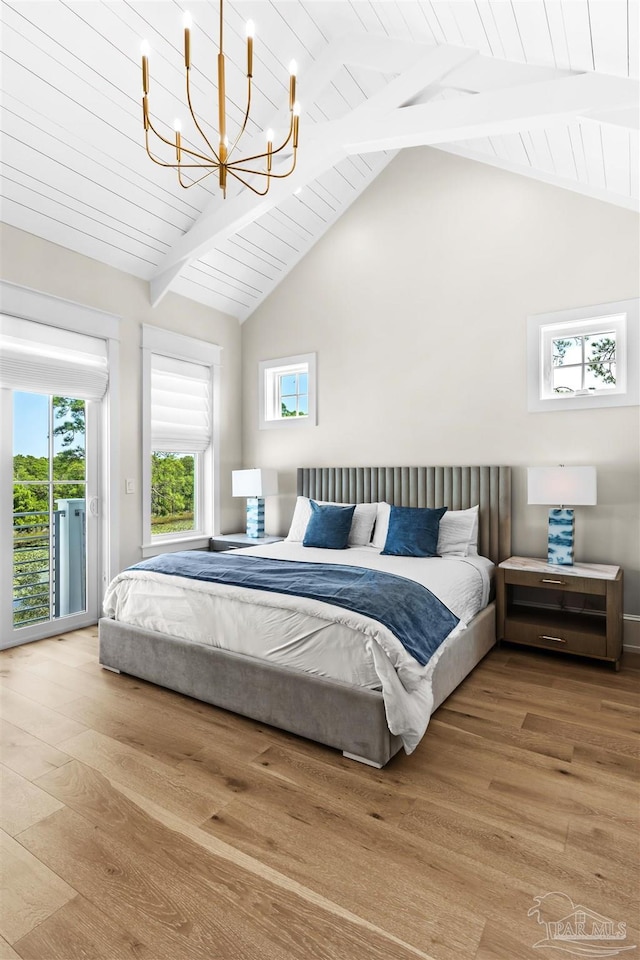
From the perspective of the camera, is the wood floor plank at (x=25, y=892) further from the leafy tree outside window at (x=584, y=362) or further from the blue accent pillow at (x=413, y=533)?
the leafy tree outside window at (x=584, y=362)

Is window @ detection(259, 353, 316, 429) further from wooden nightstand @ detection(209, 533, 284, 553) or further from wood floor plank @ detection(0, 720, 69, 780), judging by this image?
wood floor plank @ detection(0, 720, 69, 780)

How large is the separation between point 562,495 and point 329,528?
1655mm

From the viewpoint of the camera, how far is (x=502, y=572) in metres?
3.43

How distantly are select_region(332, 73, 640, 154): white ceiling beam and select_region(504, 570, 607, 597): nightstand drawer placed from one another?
2.53m

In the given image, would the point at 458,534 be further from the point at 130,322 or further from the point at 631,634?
the point at 130,322

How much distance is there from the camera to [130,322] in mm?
4273

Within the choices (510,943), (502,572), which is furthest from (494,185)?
(510,943)

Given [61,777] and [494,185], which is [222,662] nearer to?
[61,777]

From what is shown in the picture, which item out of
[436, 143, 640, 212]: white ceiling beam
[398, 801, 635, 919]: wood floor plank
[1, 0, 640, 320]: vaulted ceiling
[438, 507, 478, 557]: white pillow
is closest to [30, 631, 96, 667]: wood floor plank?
[398, 801, 635, 919]: wood floor plank

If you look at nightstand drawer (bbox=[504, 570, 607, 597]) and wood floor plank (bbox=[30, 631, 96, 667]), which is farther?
wood floor plank (bbox=[30, 631, 96, 667])

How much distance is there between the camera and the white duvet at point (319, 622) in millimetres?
2121

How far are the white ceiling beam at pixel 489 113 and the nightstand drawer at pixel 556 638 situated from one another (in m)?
2.88

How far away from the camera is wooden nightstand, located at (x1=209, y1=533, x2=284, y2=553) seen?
15.3 ft

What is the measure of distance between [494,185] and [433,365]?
4.66 feet
